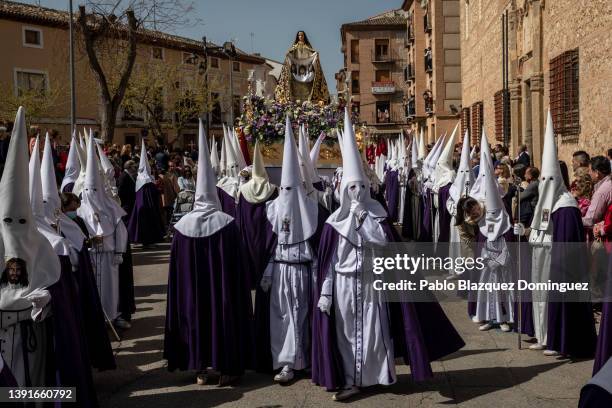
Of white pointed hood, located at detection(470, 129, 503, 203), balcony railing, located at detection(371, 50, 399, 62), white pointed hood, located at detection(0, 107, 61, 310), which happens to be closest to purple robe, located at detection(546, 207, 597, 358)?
white pointed hood, located at detection(470, 129, 503, 203)

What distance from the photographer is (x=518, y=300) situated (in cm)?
764

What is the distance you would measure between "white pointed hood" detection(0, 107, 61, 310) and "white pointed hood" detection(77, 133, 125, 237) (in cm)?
336

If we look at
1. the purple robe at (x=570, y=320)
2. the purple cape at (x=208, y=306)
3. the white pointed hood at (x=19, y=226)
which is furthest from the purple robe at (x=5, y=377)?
the purple robe at (x=570, y=320)

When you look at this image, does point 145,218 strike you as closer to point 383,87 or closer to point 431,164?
point 431,164

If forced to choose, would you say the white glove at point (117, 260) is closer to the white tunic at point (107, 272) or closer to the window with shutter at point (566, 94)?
the white tunic at point (107, 272)

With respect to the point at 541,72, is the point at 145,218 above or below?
below

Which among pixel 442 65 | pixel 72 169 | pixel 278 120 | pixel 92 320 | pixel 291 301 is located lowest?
pixel 92 320

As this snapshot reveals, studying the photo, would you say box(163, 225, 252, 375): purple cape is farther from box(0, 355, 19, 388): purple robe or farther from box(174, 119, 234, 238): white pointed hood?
box(0, 355, 19, 388): purple robe

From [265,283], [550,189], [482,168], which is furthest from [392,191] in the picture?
[265,283]

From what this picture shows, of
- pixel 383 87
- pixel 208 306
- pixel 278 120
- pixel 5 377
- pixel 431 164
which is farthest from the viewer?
pixel 383 87

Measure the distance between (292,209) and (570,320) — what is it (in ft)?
9.16

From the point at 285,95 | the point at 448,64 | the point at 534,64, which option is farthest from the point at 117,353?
the point at 448,64

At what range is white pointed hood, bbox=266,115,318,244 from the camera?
639 centimetres

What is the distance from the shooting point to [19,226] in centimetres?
463
